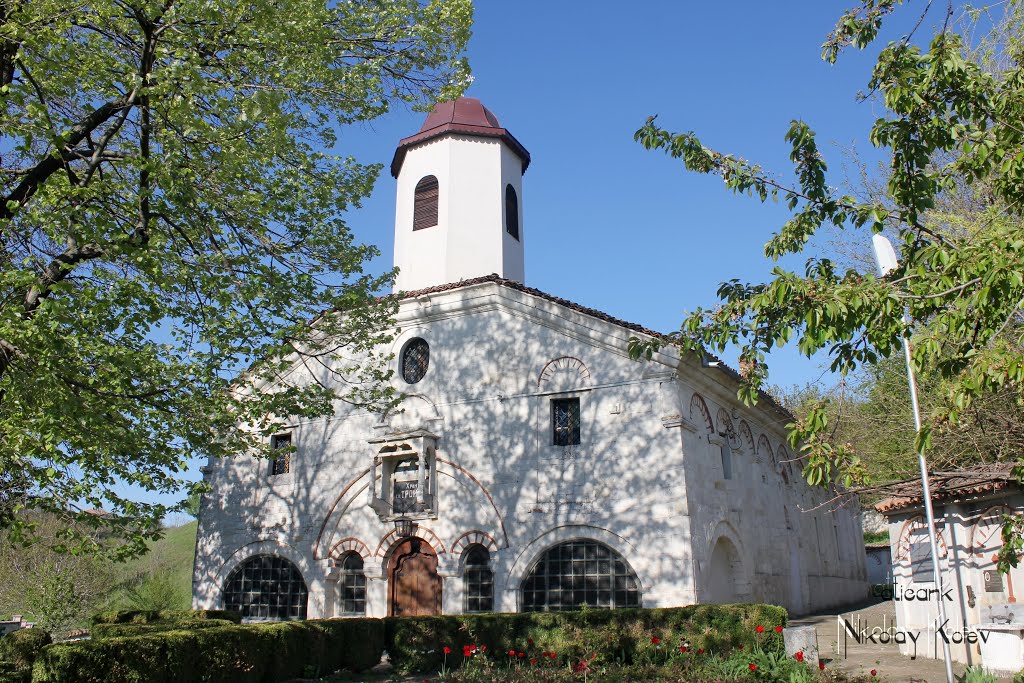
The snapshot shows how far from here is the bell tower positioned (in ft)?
64.0

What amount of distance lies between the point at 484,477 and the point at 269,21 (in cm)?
1003

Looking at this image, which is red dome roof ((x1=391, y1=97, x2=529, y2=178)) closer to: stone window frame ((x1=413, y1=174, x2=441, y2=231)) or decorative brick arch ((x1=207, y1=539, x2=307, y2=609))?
stone window frame ((x1=413, y1=174, x2=441, y2=231))

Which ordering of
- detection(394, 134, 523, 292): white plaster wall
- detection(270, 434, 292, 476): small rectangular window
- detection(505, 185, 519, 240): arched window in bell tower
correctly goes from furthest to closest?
detection(505, 185, 519, 240): arched window in bell tower → detection(394, 134, 523, 292): white plaster wall → detection(270, 434, 292, 476): small rectangular window

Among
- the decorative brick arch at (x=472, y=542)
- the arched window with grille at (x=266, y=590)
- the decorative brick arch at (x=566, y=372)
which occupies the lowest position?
the arched window with grille at (x=266, y=590)

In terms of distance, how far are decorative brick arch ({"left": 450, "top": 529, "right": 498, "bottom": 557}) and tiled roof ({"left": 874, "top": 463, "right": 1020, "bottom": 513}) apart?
Result: 739 centimetres

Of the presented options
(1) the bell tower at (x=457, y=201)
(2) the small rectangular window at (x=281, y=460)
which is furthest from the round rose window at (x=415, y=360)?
(2) the small rectangular window at (x=281, y=460)

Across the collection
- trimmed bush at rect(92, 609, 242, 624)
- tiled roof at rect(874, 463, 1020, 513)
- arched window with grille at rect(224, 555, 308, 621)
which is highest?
tiled roof at rect(874, 463, 1020, 513)

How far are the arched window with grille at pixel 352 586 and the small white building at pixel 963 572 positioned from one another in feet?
35.3

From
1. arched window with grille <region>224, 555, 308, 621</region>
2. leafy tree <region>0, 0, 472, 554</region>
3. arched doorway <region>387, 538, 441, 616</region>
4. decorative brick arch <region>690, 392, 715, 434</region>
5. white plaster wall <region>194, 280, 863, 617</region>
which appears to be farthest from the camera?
arched window with grille <region>224, 555, 308, 621</region>

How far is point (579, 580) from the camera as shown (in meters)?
15.3

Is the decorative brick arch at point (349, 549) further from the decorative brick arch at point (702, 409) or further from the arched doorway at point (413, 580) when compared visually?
the decorative brick arch at point (702, 409)

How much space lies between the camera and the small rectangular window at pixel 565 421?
1627 cm

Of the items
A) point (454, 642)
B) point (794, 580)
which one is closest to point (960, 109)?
point (454, 642)

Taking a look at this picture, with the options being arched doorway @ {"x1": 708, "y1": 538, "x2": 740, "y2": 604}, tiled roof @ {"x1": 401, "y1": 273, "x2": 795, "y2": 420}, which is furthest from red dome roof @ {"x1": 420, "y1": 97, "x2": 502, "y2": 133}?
arched doorway @ {"x1": 708, "y1": 538, "x2": 740, "y2": 604}
